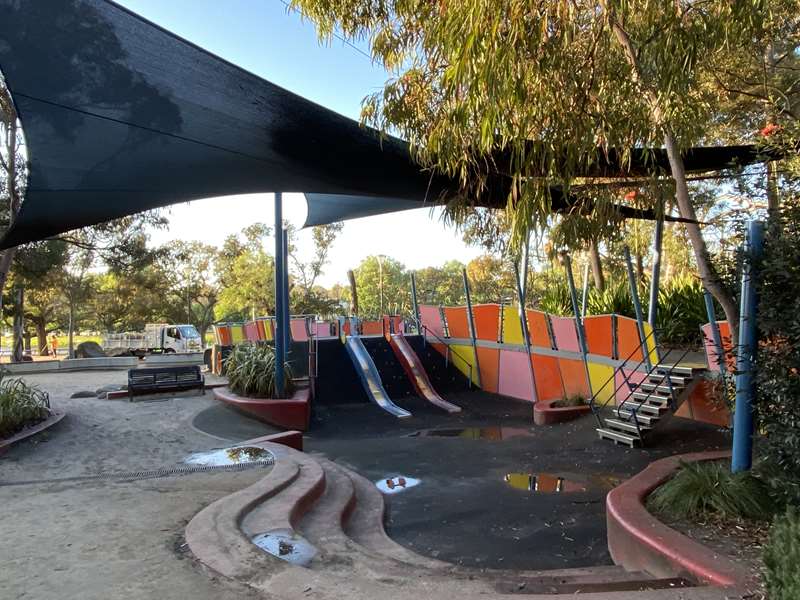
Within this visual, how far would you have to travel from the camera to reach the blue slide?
14672mm

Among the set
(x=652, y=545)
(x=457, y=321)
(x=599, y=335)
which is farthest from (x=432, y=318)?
(x=652, y=545)

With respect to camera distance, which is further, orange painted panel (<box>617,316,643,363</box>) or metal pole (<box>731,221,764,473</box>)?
orange painted panel (<box>617,316,643,363</box>)

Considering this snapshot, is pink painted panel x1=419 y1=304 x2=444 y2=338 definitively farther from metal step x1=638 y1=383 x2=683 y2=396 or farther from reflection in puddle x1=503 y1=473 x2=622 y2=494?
reflection in puddle x1=503 y1=473 x2=622 y2=494

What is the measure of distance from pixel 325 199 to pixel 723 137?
9.43 meters

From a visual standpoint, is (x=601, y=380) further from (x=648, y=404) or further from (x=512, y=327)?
(x=512, y=327)

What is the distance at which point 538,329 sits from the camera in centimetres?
1481

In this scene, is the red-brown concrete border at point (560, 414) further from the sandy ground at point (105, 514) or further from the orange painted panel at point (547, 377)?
the sandy ground at point (105, 514)

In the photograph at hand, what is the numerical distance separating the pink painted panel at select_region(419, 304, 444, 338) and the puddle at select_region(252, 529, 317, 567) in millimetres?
14043

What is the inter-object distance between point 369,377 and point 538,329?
4.80m

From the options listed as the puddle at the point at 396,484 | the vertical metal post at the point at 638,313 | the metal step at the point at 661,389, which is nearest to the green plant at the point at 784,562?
the puddle at the point at 396,484

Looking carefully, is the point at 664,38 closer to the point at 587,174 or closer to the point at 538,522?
the point at 587,174

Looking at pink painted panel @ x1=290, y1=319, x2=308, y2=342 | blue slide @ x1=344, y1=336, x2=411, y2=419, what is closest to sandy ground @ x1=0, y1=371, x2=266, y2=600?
blue slide @ x1=344, y1=336, x2=411, y2=419

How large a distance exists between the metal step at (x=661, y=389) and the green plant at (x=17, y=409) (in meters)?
9.88

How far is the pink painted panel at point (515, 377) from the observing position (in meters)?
15.2
